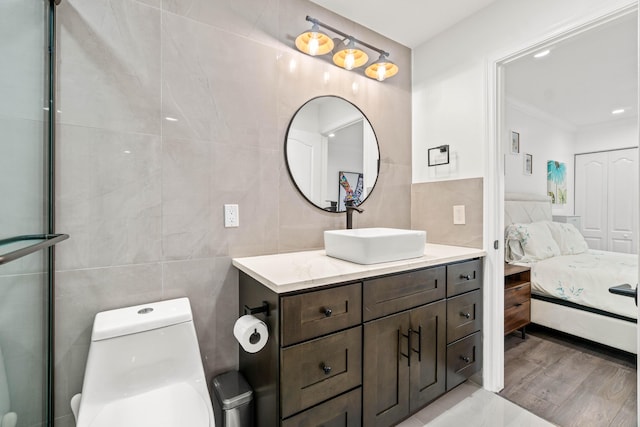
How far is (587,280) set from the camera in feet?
8.03

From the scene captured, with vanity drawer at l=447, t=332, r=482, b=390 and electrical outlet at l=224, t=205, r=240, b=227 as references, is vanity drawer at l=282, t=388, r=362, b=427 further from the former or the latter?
electrical outlet at l=224, t=205, r=240, b=227

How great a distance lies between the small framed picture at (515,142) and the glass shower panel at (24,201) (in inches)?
174

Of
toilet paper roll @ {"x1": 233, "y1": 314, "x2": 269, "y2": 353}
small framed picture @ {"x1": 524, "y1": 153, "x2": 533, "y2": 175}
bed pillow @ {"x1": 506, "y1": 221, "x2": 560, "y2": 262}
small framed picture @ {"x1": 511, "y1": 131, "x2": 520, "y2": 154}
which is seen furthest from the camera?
small framed picture @ {"x1": 524, "y1": 153, "x2": 533, "y2": 175}

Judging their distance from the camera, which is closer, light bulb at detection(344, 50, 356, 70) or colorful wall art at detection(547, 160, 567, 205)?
light bulb at detection(344, 50, 356, 70)

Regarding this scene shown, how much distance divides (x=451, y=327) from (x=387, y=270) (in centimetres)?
68

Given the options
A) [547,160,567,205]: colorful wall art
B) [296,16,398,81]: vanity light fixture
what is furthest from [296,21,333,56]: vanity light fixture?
[547,160,567,205]: colorful wall art

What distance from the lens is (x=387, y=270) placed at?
4.47 feet

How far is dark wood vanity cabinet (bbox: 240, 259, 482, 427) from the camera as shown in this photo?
112cm

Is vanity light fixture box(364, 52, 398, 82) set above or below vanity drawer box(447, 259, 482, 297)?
above

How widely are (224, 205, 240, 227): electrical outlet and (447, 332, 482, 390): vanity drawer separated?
1.41 m

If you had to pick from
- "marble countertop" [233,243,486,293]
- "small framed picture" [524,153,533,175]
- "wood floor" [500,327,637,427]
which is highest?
"small framed picture" [524,153,533,175]

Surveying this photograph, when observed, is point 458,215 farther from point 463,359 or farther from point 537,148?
point 537,148

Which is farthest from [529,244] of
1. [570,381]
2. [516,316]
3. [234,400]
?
[234,400]

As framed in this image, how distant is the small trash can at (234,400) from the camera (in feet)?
4.28
